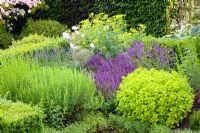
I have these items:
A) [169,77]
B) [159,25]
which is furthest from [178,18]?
[169,77]

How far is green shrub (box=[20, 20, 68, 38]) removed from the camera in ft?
48.2

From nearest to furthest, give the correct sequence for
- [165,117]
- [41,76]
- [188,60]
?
[165,117], [41,76], [188,60]

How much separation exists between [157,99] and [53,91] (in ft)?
4.54

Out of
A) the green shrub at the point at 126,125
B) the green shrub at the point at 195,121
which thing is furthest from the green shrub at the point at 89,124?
the green shrub at the point at 195,121

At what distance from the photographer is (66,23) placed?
16422 millimetres

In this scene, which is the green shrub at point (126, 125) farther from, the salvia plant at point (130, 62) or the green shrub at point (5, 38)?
the green shrub at point (5, 38)

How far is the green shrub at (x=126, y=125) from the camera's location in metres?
6.46

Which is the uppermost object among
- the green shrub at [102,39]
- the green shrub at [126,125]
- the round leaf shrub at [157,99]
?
the green shrub at [102,39]

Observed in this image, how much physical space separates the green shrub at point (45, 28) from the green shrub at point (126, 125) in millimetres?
8163

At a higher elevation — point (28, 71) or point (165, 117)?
point (28, 71)

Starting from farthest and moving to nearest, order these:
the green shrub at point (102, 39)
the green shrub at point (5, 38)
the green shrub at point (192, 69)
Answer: the green shrub at point (5, 38) → the green shrub at point (102, 39) → the green shrub at point (192, 69)

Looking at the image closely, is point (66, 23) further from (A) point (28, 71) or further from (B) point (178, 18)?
(A) point (28, 71)

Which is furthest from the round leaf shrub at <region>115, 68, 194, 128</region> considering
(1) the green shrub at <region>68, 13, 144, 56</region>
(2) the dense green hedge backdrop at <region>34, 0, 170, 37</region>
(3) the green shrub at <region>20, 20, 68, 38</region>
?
(3) the green shrub at <region>20, 20, 68, 38</region>

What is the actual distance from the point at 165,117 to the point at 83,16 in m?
9.91
